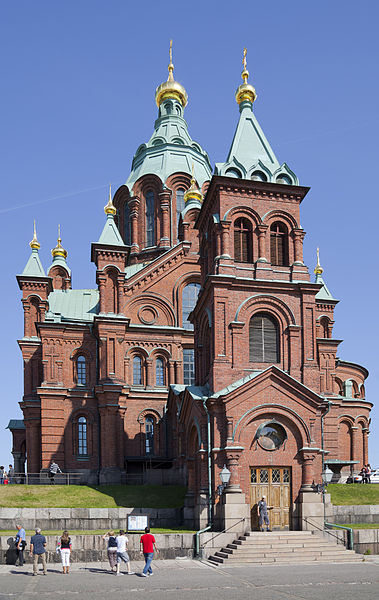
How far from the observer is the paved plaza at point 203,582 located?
54.5 feet

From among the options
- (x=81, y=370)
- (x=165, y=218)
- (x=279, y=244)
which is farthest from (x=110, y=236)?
(x=279, y=244)

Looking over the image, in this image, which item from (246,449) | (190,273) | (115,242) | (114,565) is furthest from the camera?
(190,273)

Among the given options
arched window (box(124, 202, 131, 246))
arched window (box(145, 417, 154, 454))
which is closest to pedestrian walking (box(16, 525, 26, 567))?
arched window (box(145, 417, 154, 454))

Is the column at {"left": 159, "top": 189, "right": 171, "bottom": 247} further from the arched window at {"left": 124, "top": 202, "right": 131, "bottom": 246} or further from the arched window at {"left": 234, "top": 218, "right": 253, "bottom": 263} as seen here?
the arched window at {"left": 234, "top": 218, "right": 253, "bottom": 263}

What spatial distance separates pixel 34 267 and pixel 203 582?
103 feet

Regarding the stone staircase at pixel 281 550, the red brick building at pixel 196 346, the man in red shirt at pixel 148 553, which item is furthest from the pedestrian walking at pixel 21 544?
the red brick building at pixel 196 346

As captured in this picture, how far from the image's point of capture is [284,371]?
2900cm

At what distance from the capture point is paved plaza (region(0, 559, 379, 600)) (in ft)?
54.5

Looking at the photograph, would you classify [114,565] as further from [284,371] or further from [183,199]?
[183,199]

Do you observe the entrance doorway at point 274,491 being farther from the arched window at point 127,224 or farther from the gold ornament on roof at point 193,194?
the arched window at point 127,224

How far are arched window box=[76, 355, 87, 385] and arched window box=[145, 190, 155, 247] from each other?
14.6 meters

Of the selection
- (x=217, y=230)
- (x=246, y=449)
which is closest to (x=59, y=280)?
(x=217, y=230)

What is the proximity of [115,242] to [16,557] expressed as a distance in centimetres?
2204

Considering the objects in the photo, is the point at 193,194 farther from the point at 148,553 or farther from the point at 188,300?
the point at 148,553
